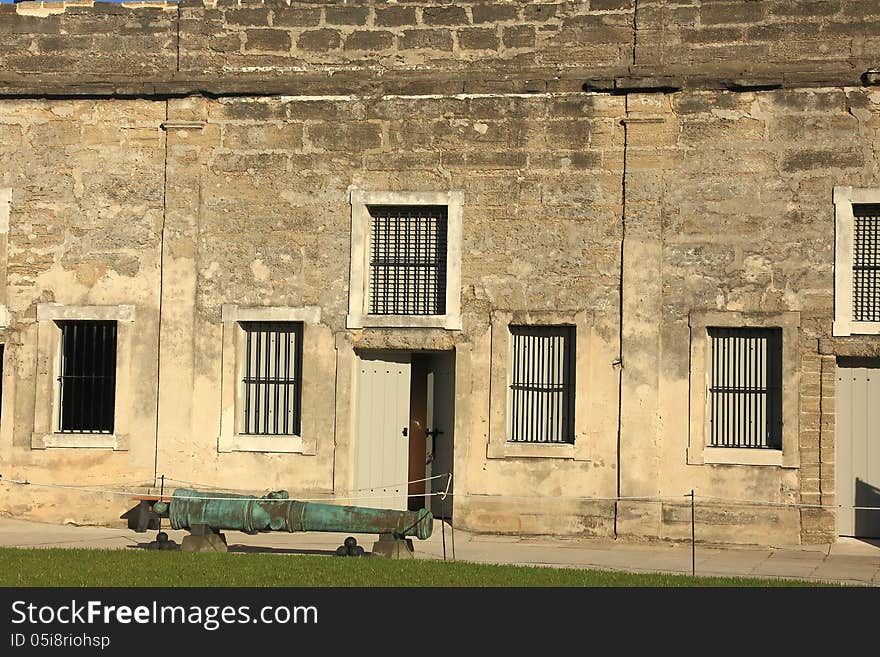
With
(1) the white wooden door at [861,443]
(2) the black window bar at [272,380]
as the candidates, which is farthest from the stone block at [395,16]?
(1) the white wooden door at [861,443]

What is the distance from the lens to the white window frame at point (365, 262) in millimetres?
17438

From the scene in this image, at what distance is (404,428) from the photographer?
58.9 ft

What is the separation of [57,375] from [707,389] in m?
7.69

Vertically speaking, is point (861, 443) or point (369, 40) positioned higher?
point (369, 40)

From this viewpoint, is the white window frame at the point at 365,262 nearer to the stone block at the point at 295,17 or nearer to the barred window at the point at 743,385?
the stone block at the point at 295,17

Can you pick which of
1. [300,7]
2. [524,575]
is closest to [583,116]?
[300,7]

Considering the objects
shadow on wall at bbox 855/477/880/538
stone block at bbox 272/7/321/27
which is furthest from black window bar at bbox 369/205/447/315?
shadow on wall at bbox 855/477/880/538

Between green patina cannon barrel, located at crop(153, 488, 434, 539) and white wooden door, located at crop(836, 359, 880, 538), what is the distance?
16.7 feet

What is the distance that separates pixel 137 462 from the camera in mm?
17750

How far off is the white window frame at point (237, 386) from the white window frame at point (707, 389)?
4340 mm

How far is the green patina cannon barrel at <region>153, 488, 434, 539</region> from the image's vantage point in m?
14.8

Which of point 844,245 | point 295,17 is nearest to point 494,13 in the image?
point 295,17

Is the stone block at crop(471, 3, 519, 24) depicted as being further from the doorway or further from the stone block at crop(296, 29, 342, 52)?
the doorway

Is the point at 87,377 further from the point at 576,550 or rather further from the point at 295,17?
the point at 576,550
